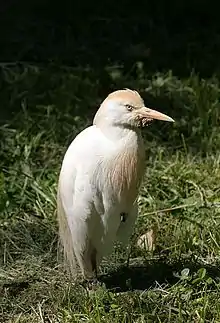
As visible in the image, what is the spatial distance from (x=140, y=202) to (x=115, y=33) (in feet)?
5.82

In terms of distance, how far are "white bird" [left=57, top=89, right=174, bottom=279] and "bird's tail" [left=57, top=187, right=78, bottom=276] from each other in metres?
0.02

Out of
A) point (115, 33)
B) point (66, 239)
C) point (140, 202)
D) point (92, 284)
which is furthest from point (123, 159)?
point (115, 33)

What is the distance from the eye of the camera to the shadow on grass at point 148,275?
2596 mm

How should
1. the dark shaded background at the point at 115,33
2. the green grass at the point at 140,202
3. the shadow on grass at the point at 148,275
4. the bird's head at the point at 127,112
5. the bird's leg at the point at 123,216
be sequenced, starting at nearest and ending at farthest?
the bird's head at the point at 127,112, the bird's leg at the point at 123,216, the green grass at the point at 140,202, the shadow on grass at the point at 148,275, the dark shaded background at the point at 115,33

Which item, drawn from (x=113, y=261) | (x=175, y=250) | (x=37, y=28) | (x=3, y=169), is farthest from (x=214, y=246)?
(x=37, y=28)

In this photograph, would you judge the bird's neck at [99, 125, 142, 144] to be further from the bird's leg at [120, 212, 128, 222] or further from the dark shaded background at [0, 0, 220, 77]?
the dark shaded background at [0, 0, 220, 77]

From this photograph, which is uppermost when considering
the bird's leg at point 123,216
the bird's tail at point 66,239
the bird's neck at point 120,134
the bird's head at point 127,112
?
the bird's head at point 127,112

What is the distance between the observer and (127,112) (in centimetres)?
221

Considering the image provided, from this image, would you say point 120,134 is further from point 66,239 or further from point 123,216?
point 66,239

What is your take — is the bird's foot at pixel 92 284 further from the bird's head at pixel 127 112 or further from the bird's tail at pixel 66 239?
the bird's head at pixel 127 112

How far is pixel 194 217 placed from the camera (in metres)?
2.99

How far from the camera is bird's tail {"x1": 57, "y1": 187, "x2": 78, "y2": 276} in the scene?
2426mm

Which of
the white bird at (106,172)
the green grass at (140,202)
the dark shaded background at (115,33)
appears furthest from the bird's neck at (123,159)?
the dark shaded background at (115,33)

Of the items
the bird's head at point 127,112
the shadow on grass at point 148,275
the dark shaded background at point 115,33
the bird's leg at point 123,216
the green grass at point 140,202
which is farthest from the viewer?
the dark shaded background at point 115,33
